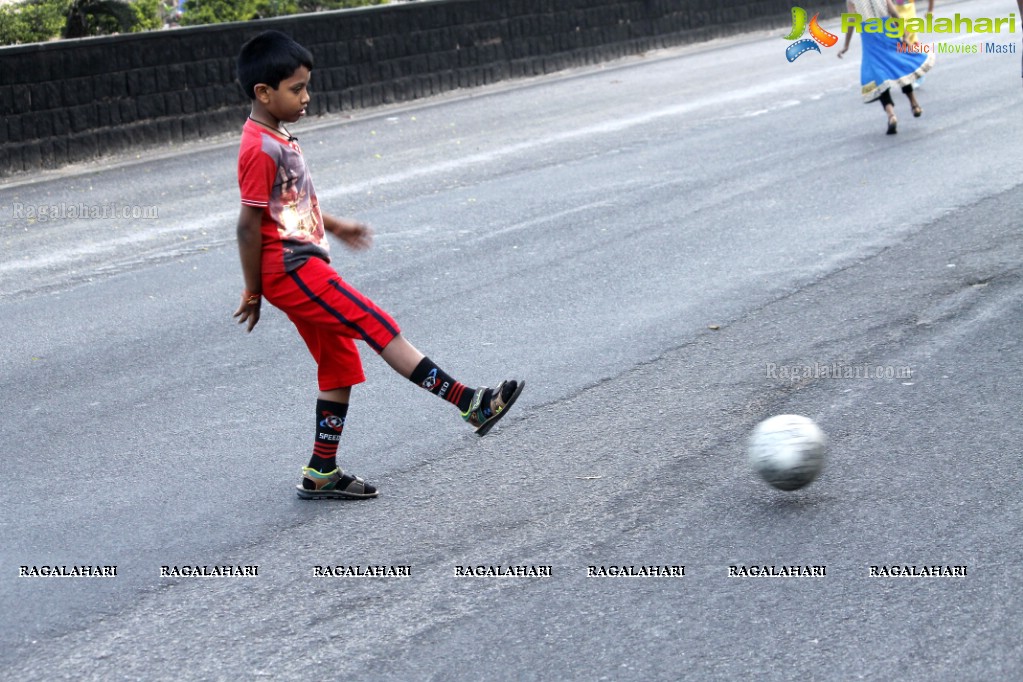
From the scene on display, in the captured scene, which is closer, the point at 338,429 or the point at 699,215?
the point at 338,429

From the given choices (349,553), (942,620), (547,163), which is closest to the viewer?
(942,620)

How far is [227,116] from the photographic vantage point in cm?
1543

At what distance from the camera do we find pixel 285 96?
482 cm

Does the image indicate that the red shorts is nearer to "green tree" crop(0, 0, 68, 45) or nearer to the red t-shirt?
the red t-shirt

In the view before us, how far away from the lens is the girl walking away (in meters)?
12.9

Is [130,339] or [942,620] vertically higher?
[130,339]

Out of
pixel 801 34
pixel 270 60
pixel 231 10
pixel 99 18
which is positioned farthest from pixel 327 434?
pixel 801 34

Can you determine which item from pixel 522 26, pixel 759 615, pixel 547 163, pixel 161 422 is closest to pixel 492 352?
pixel 161 422

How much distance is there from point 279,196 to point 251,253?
0.77 ft

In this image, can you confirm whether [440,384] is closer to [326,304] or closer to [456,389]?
[456,389]

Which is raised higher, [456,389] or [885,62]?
[885,62]

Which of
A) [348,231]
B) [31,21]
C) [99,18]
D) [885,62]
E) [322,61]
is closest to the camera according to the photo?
[348,231]

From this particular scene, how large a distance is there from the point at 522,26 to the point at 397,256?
10884mm

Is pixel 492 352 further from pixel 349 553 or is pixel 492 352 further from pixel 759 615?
pixel 759 615
